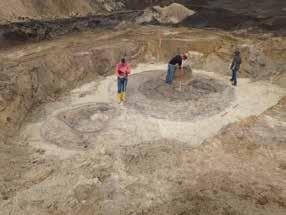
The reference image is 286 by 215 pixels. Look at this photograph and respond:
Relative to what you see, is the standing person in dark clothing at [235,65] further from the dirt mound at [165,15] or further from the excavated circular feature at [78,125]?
the dirt mound at [165,15]

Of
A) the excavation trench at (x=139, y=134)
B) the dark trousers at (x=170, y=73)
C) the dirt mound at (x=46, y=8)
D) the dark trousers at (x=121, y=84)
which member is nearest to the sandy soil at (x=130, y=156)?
the excavation trench at (x=139, y=134)

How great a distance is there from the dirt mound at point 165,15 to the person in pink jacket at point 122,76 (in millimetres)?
14904

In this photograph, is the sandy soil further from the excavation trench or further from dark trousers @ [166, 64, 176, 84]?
dark trousers @ [166, 64, 176, 84]

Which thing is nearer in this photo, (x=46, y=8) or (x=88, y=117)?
(x=88, y=117)

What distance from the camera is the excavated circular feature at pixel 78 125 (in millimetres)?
15109

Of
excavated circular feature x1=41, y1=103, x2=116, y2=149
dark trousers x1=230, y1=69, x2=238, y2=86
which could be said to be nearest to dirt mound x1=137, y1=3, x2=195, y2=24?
dark trousers x1=230, y1=69, x2=238, y2=86

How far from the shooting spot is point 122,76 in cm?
1761

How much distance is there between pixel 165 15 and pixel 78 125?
61.2ft

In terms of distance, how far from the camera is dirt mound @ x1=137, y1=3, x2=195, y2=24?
3195cm

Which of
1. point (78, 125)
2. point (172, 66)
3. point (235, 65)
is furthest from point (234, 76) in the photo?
point (78, 125)

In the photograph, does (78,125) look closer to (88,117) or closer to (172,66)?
(88,117)

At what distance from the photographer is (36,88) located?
18594 millimetres

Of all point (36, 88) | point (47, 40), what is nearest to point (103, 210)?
point (36, 88)

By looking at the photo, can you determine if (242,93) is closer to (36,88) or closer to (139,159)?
(139,159)
